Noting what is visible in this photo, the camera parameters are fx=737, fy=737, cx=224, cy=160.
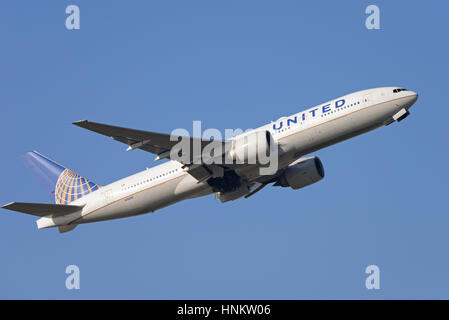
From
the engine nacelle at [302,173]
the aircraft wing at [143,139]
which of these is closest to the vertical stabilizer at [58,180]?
the aircraft wing at [143,139]

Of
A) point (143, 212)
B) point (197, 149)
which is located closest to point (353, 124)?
point (197, 149)

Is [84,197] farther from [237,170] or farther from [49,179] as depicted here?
→ [237,170]

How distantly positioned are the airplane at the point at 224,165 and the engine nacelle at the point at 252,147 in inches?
2.0

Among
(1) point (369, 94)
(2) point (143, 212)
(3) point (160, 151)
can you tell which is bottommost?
(2) point (143, 212)

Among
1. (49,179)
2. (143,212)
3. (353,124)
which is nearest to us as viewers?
(353,124)

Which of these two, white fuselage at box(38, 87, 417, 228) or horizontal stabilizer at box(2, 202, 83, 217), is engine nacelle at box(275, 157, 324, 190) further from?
horizontal stabilizer at box(2, 202, 83, 217)

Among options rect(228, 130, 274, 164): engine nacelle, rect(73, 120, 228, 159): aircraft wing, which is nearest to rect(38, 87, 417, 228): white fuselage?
rect(228, 130, 274, 164): engine nacelle

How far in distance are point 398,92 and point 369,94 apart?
5.08 feet

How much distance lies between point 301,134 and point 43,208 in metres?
15.1

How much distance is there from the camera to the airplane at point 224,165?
37.8 meters

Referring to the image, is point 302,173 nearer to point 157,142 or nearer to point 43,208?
point 157,142

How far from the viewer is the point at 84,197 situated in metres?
42.9

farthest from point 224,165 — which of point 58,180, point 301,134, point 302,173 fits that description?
point 58,180

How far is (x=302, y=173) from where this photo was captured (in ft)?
141
